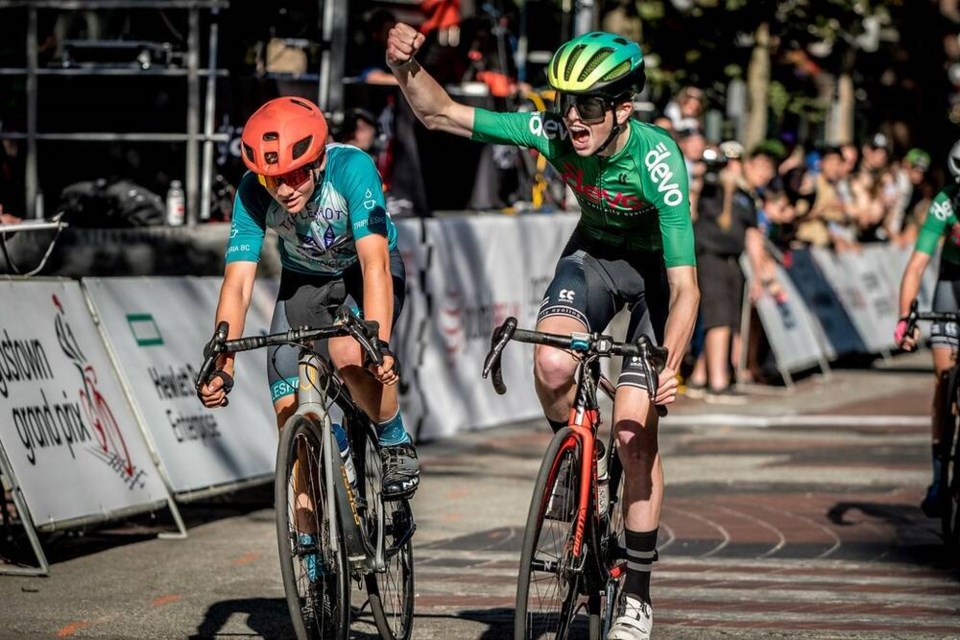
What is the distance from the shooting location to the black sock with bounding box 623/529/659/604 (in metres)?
6.60

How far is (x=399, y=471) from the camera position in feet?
22.5

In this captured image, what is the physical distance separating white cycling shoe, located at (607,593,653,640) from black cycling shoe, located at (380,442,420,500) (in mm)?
894

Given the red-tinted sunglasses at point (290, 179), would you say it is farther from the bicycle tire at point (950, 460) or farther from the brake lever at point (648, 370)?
the bicycle tire at point (950, 460)

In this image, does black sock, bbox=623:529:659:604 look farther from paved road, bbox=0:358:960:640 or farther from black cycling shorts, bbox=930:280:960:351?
black cycling shorts, bbox=930:280:960:351

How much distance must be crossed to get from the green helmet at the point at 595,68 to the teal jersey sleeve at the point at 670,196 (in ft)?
0.83

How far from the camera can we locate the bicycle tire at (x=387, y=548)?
21.9ft

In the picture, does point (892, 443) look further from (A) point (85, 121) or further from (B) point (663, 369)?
(B) point (663, 369)

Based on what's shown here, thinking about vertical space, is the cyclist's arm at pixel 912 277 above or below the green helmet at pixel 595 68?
below

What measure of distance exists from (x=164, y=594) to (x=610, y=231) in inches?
102

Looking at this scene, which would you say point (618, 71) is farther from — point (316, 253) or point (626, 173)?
point (316, 253)

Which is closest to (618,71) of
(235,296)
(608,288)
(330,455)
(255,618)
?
(608,288)

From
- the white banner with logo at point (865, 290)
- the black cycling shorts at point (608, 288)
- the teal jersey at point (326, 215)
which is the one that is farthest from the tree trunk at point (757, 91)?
the teal jersey at point (326, 215)

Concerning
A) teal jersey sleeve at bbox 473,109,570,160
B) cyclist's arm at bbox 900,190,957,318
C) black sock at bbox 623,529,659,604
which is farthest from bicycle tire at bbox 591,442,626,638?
cyclist's arm at bbox 900,190,957,318

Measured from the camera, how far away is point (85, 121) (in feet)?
44.7
